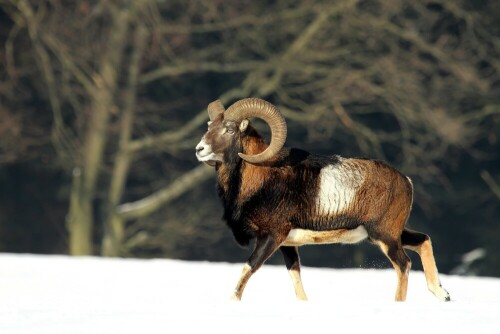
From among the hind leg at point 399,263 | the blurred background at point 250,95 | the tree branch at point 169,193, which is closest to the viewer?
the hind leg at point 399,263

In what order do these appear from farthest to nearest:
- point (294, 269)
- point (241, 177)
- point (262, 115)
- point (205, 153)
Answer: point (262, 115) → point (294, 269) → point (241, 177) → point (205, 153)

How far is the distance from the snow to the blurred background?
966 centimetres

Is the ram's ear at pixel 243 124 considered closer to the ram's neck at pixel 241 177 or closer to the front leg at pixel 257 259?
the ram's neck at pixel 241 177

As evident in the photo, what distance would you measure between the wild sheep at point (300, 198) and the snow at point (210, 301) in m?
0.61

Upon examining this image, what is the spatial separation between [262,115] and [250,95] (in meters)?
17.0

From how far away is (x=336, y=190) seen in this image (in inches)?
603

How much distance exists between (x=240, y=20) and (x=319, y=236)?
17330 mm

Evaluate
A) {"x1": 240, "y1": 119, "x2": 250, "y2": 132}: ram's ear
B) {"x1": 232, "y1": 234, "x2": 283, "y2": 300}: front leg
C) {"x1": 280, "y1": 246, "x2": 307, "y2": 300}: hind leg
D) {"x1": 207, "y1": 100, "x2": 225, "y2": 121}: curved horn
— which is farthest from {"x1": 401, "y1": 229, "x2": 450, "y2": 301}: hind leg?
{"x1": 207, "y1": 100, "x2": 225, "y2": 121}: curved horn

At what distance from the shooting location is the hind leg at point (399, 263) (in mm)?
15234

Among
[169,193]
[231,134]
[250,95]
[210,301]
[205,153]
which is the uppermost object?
[231,134]

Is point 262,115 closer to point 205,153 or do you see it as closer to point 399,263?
point 205,153

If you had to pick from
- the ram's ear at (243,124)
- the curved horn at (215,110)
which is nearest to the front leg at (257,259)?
the ram's ear at (243,124)

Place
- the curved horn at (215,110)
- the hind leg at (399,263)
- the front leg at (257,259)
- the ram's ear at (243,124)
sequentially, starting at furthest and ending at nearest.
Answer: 1. the curved horn at (215,110)
2. the ram's ear at (243,124)
3. the hind leg at (399,263)
4. the front leg at (257,259)

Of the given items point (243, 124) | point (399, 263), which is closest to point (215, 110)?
point (243, 124)
